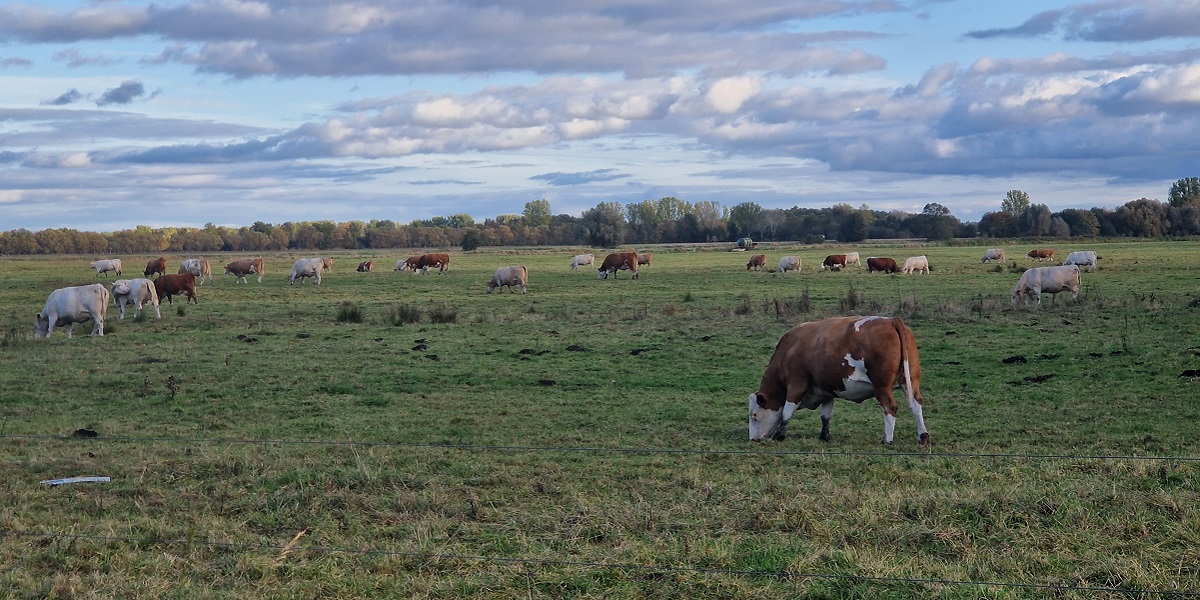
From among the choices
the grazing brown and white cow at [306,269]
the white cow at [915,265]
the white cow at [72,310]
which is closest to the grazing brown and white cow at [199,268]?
the grazing brown and white cow at [306,269]

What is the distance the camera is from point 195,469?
9727 mm

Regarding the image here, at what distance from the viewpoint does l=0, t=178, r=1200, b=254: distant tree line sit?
108625 mm

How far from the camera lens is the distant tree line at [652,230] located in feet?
356

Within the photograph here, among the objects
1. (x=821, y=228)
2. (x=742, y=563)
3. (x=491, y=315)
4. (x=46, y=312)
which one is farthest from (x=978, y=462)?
(x=821, y=228)

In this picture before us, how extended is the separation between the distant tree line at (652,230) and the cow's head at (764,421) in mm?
93462

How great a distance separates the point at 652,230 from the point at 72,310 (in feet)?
384

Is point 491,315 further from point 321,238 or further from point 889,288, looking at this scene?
point 321,238

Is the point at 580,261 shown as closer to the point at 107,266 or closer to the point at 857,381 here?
the point at 107,266

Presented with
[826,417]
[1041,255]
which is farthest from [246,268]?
[1041,255]

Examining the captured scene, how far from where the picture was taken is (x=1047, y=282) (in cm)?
3017

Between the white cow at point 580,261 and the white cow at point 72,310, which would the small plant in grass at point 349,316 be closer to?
the white cow at point 72,310

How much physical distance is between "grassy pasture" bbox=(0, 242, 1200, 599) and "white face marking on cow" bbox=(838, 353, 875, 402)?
584 millimetres

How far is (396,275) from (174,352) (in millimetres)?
32323

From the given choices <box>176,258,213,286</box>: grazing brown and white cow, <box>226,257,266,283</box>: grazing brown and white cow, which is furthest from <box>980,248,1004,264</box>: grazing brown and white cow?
<box>176,258,213,286</box>: grazing brown and white cow
